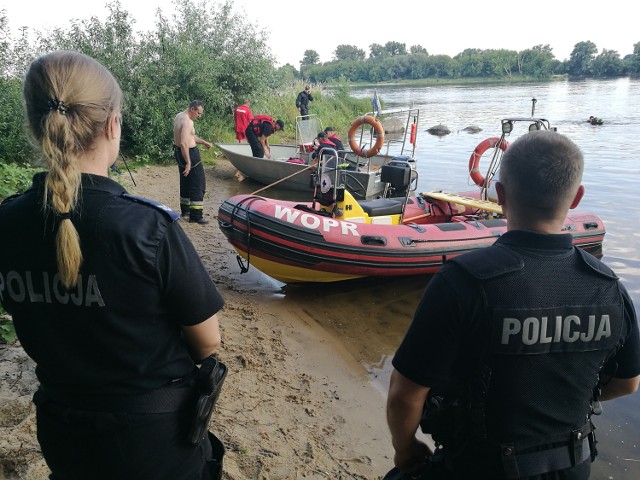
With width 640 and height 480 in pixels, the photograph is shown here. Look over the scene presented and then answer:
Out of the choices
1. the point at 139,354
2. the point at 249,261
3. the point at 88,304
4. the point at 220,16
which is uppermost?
the point at 220,16

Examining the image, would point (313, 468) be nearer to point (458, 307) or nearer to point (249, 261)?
point (458, 307)

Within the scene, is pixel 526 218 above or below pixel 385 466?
above

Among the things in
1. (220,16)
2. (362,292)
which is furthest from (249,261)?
(220,16)

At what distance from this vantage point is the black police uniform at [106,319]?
1.05 meters

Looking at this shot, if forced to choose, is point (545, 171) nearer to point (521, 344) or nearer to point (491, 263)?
point (491, 263)

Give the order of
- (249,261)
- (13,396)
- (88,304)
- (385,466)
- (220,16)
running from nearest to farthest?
(88,304) < (13,396) < (385,466) < (249,261) < (220,16)

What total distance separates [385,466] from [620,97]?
3374 centimetres

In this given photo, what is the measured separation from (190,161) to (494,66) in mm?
65993

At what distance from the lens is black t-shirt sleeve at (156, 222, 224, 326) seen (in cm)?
109

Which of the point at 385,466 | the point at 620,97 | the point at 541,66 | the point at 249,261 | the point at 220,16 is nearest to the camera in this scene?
the point at 385,466

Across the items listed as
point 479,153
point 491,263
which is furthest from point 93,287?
point 479,153

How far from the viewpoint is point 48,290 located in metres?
1.07

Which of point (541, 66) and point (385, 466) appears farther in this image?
point (541, 66)

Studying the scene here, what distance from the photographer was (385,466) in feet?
8.73
